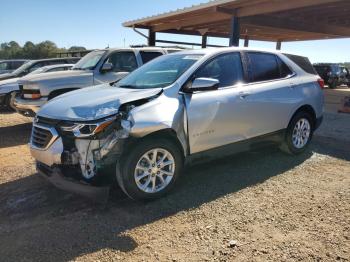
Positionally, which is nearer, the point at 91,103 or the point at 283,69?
the point at 91,103

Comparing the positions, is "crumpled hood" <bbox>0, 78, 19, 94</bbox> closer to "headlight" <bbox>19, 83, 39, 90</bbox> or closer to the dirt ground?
"headlight" <bbox>19, 83, 39, 90</bbox>

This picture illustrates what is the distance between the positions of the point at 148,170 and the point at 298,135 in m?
3.11

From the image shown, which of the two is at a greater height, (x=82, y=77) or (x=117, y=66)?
(x=117, y=66)

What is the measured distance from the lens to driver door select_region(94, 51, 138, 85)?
8477 millimetres

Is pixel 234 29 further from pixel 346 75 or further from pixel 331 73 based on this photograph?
pixel 346 75

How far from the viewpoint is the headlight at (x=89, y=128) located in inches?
151

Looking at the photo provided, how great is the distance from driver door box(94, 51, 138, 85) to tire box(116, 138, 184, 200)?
15.1 ft

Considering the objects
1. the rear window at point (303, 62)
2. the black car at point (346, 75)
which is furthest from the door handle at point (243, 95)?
the black car at point (346, 75)

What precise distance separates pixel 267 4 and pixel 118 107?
35.1ft

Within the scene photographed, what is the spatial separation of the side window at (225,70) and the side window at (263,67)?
0.25 metres

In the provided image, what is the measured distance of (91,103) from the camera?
4148 millimetres

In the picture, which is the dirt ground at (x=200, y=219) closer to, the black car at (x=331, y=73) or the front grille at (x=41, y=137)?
the front grille at (x=41, y=137)

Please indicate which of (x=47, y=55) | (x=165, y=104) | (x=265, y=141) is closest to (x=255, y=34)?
(x=265, y=141)

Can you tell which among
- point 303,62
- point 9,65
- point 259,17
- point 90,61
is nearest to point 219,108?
point 303,62
